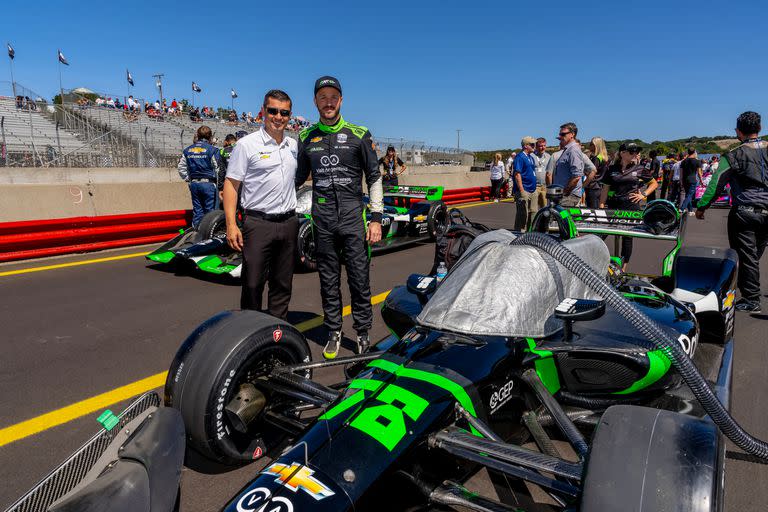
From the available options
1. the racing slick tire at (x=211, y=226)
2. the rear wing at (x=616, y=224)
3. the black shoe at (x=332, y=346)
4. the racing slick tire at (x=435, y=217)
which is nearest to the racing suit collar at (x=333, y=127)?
the black shoe at (x=332, y=346)

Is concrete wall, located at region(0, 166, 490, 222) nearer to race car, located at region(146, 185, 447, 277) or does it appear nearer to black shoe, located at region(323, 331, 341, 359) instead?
race car, located at region(146, 185, 447, 277)

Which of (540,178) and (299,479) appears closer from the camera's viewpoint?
(299,479)

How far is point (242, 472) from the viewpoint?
2648mm

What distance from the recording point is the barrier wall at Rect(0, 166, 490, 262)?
24.9ft

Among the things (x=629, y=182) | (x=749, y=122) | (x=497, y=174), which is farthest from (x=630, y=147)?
(x=497, y=174)

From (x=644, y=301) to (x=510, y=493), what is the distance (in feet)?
5.66

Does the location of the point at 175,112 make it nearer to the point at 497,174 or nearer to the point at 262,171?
the point at 497,174

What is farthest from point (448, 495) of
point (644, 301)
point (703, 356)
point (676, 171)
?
point (676, 171)

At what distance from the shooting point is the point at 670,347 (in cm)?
197

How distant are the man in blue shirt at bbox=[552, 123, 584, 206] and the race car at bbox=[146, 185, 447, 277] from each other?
1937mm

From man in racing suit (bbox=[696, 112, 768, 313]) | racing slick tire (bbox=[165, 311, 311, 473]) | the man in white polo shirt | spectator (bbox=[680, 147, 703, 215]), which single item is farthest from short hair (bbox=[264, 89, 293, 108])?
spectator (bbox=[680, 147, 703, 215])

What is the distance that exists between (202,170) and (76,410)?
19.1 feet

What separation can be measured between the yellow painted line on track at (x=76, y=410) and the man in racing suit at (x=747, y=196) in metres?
5.38

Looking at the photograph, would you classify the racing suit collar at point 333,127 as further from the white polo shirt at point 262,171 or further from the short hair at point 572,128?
the short hair at point 572,128
